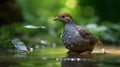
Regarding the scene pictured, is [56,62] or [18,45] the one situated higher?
[18,45]

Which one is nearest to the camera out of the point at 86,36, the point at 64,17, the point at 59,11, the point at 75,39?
the point at 75,39

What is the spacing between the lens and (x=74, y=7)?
468 inches

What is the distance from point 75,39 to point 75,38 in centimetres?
1

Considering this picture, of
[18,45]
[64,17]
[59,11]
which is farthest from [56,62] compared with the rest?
[59,11]

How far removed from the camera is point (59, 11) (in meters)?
11.7

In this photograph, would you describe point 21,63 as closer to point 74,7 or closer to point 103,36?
point 103,36

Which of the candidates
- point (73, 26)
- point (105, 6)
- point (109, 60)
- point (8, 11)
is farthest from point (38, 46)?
point (105, 6)

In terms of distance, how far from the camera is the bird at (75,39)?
5.06 meters

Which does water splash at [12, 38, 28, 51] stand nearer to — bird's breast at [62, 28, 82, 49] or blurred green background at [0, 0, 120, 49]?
bird's breast at [62, 28, 82, 49]

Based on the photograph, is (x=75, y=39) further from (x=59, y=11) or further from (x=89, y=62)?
(x=59, y=11)

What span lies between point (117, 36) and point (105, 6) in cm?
267

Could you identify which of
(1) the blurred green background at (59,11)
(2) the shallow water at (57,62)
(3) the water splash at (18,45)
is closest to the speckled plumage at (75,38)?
(2) the shallow water at (57,62)

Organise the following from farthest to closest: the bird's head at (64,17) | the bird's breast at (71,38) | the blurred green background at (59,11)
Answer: the blurred green background at (59,11), the bird's head at (64,17), the bird's breast at (71,38)

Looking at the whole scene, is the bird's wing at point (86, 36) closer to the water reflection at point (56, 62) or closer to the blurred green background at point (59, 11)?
the water reflection at point (56, 62)
